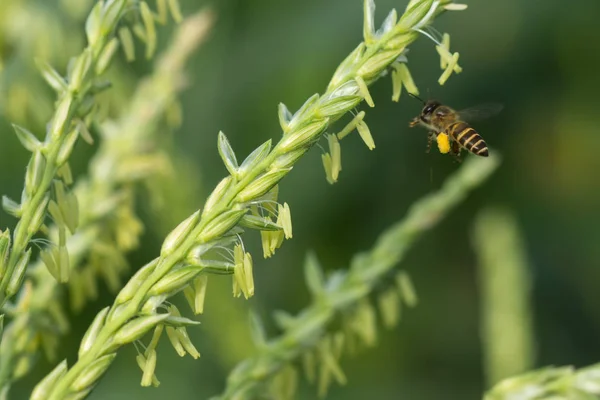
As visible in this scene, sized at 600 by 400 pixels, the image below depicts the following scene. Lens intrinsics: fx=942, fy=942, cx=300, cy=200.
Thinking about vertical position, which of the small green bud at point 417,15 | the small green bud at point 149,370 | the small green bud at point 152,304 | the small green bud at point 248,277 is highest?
the small green bud at point 417,15

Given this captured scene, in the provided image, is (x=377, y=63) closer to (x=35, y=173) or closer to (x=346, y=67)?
(x=346, y=67)

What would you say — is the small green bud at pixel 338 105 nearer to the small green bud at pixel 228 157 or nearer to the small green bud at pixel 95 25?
the small green bud at pixel 228 157

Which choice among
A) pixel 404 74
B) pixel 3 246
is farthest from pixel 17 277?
pixel 404 74

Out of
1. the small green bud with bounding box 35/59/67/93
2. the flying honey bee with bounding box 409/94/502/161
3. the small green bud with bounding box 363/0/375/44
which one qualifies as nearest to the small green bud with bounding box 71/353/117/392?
the small green bud with bounding box 35/59/67/93

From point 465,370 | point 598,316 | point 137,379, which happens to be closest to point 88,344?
point 137,379

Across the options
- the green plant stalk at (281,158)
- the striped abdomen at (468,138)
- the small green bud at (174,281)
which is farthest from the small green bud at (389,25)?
the striped abdomen at (468,138)

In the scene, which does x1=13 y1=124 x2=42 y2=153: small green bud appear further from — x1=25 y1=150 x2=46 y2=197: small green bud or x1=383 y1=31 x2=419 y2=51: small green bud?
x1=383 y1=31 x2=419 y2=51: small green bud

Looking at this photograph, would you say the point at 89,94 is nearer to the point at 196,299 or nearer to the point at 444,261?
the point at 196,299
